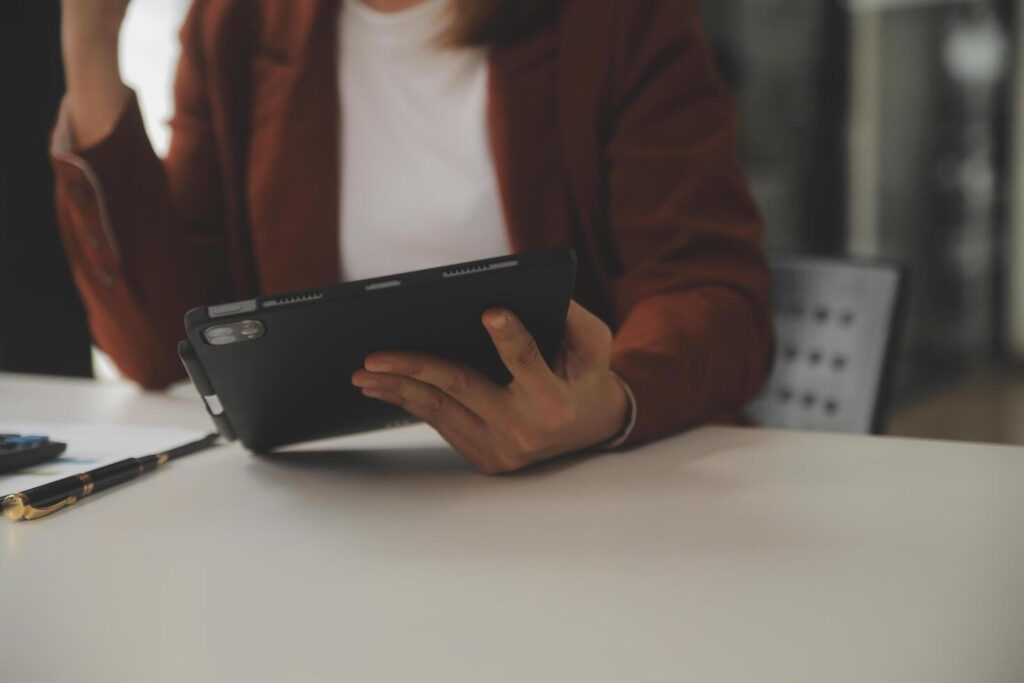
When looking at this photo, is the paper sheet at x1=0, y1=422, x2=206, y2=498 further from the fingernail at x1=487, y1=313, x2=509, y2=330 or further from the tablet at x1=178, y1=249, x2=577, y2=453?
the fingernail at x1=487, y1=313, x2=509, y2=330

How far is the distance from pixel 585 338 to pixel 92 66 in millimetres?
630

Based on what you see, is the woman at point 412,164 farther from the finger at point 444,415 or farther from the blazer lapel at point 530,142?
the finger at point 444,415

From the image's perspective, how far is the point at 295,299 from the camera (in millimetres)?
515

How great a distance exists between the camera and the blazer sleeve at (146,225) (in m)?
0.93

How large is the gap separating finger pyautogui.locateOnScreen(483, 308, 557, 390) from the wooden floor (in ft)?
8.67

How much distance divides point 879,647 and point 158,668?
0.28 meters

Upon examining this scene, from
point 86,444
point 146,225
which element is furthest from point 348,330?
point 146,225

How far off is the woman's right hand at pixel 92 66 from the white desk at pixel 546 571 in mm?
457

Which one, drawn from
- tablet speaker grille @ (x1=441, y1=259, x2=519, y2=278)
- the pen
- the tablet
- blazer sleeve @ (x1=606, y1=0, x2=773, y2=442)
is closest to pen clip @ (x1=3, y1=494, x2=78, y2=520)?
the pen

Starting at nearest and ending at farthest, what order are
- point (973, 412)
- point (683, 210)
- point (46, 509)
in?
point (46, 509) < point (683, 210) < point (973, 412)

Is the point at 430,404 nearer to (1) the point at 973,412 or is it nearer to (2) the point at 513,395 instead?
(2) the point at 513,395

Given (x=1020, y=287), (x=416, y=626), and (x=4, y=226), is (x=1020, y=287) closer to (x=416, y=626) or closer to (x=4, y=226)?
(x=4, y=226)

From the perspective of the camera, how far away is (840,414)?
1000mm

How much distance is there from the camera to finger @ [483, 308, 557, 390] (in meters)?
0.53
